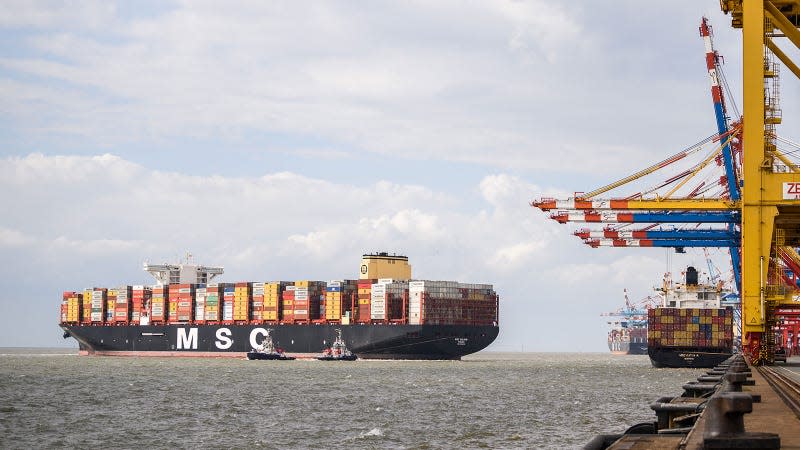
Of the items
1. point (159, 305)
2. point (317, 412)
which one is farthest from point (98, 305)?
point (317, 412)

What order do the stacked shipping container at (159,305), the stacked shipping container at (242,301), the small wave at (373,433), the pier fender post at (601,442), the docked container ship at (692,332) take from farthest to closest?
the stacked shipping container at (159,305), the stacked shipping container at (242,301), the docked container ship at (692,332), the small wave at (373,433), the pier fender post at (601,442)

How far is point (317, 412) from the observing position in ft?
131

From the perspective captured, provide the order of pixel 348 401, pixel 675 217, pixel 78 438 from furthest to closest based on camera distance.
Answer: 1. pixel 675 217
2. pixel 348 401
3. pixel 78 438

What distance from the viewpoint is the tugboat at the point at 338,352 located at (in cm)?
10569

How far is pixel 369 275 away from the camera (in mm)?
122062

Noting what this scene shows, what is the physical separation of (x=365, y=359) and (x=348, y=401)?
66.9 meters

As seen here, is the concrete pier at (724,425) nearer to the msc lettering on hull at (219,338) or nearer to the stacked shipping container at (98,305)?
the msc lettering on hull at (219,338)

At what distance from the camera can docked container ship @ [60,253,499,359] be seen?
354 feet

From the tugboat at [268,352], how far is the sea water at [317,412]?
4679 centimetres

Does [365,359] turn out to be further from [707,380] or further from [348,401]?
[707,380]

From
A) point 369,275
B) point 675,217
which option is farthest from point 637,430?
point 369,275

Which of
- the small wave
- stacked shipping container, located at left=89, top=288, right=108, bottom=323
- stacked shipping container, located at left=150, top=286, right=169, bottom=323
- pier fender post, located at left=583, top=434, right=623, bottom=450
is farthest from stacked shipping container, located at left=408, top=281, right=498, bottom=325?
pier fender post, located at left=583, top=434, right=623, bottom=450

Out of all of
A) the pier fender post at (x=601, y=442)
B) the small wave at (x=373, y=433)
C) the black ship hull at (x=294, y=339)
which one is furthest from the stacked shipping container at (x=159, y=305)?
the pier fender post at (x=601, y=442)

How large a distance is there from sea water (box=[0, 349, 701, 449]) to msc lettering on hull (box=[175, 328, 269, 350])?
5365 centimetres
